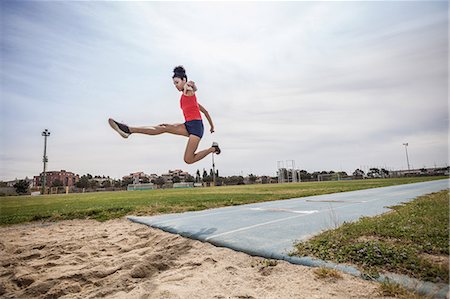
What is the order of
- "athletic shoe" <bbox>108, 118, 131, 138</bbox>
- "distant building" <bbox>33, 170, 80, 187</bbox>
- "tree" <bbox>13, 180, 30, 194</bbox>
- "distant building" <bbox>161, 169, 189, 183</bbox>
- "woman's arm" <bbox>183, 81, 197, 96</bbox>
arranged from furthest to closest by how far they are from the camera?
"distant building" <bbox>161, 169, 189, 183</bbox> < "distant building" <bbox>33, 170, 80, 187</bbox> < "tree" <bbox>13, 180, 30, 194</bbox> < "athletic shoe" <bbox>108, 118, 131, 138</bbox> < "woman's arm" <bbox>183, 81, 197, 96</bbox>

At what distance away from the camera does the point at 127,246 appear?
3.93 meters

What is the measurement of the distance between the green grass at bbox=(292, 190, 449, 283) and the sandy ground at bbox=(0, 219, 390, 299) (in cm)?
30

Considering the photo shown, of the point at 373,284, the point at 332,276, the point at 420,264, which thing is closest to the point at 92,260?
the point at 332,276

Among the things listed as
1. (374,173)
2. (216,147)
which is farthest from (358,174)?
(216,147)

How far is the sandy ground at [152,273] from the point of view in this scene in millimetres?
2082

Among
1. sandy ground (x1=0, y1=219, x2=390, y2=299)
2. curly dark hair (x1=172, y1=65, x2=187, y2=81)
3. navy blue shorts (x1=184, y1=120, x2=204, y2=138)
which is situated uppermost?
curly dark hair (x1=172, y1=65, x2=187, y2=81)

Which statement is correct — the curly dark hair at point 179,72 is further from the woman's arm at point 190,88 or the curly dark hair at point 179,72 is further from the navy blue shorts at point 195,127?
the navy blue shorts at point 195,127

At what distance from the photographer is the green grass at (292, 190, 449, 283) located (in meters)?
2.05

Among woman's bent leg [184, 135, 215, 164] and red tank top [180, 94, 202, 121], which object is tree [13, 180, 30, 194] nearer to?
woman's bent leg [184, 135, 215, 164]

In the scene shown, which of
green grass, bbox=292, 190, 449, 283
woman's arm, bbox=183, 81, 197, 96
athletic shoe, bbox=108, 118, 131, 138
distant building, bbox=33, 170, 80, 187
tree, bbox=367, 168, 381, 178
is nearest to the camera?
green grass, bbox=292, 190, 449, 283

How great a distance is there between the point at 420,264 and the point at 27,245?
17.4 feet

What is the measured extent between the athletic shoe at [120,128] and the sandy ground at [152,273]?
5.67 ft

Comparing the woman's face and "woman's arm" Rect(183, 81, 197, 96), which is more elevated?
the woman's face

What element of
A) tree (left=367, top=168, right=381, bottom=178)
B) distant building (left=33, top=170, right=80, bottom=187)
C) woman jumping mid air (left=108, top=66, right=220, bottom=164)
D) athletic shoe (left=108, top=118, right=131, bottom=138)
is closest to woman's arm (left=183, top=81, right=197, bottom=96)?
woman jumping mid air (left=108, top=66, right=220, bottom=164)
